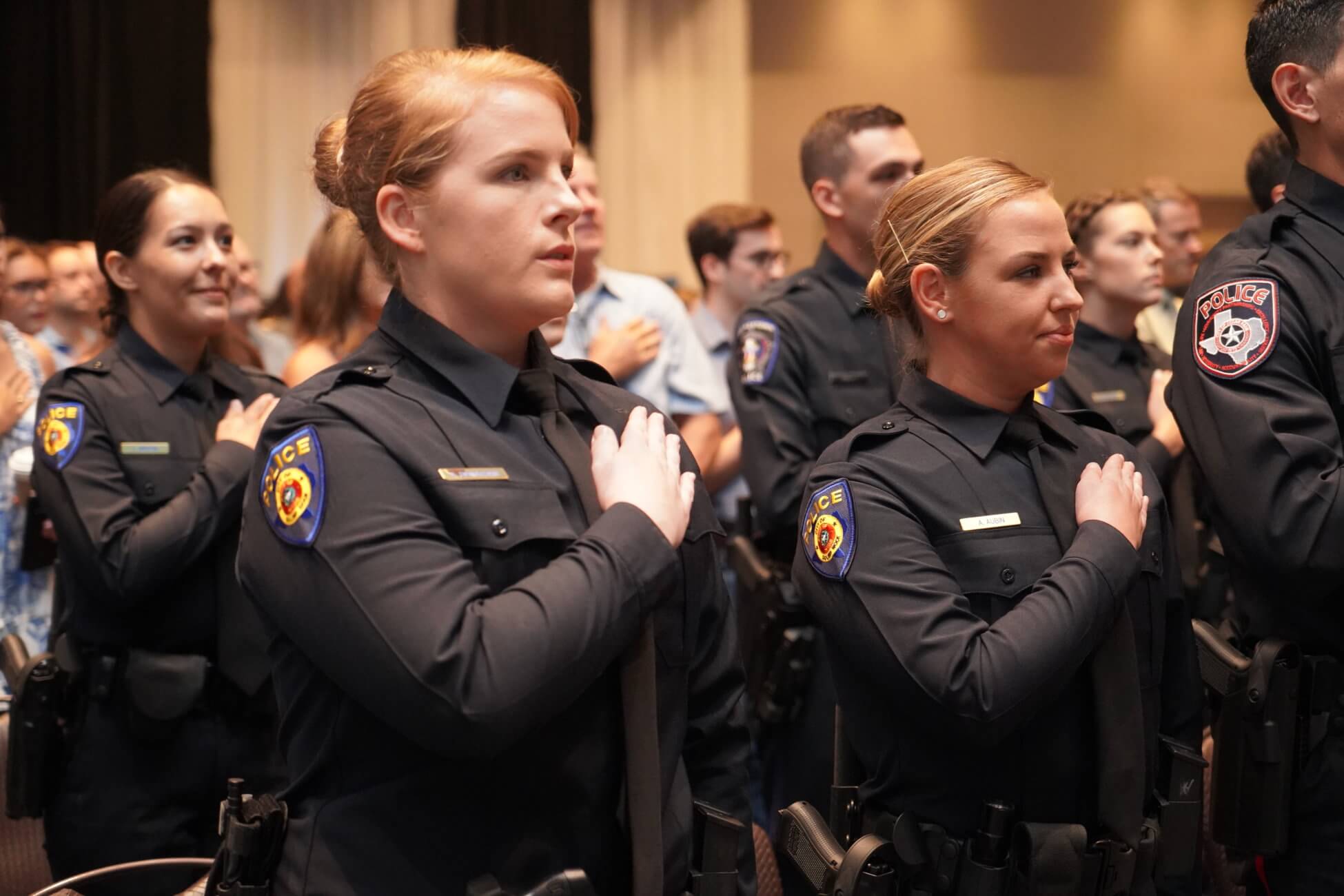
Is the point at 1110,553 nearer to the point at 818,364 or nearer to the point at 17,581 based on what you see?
the point at 818,364

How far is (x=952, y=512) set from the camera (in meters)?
1.80

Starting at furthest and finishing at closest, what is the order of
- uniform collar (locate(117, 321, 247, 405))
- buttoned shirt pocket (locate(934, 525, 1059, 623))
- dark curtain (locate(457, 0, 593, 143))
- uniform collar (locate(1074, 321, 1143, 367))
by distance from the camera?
dark curtain (locate(457, 0, 593, 143))
uniform collar (locate(1074, 321, 1143, 367))
uniform collar (locate(117, 321, 247, 405))
buttoned shirt pocket (locate(934, 525, 1059, 623))

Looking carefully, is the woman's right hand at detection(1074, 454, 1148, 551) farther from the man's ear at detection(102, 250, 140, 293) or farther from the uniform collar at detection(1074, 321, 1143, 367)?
the uniform collar at detection(1074, 321, 1143, 367)

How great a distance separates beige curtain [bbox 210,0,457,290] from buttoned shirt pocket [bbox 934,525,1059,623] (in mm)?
5776

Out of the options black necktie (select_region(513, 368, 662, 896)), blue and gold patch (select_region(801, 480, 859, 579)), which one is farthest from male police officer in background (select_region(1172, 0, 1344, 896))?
black necktie (select_region(513, 368, 662, 896))

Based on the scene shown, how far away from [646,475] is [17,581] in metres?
2.20

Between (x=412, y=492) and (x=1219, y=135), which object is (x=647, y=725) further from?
(x=1219, y=135)

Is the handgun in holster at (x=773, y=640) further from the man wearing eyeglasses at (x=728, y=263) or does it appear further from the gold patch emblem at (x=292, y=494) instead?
the man wearing eyeglasses at (x=728, y=263)

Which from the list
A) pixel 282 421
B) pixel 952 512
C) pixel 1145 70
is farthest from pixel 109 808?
pixel 1145 70

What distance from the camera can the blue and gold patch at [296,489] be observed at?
1.40m

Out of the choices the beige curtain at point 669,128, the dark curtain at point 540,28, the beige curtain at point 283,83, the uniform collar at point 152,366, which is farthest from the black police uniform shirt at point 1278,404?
the beige curtain at point 283,83

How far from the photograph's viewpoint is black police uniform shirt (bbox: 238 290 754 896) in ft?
4.44

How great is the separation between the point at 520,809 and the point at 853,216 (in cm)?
216

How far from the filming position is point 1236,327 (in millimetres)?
1982
